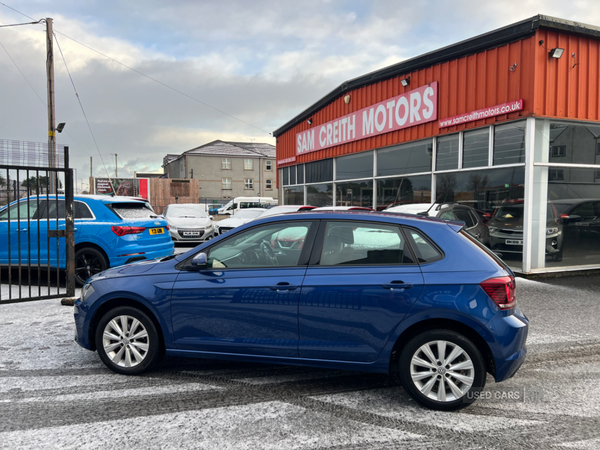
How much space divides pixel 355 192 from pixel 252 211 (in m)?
4.37

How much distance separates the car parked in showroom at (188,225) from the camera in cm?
1464

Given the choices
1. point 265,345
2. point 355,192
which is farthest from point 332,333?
point 355,192

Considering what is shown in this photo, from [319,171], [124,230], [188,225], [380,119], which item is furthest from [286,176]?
[124,230]

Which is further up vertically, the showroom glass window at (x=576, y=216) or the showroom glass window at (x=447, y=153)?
the showroom glass window at (x=447, y=153)

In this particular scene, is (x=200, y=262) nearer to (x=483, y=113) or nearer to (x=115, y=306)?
(x=115, y=306)

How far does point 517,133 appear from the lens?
9273 mm

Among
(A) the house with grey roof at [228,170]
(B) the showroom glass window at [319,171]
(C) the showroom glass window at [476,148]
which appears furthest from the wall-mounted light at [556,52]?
(A) the house with grey roof at [228,170]

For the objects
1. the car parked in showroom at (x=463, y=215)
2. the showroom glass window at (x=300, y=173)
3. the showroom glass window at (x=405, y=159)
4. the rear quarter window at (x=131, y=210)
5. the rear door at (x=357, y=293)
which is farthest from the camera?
the showroom glass window at (x=300, y=173)

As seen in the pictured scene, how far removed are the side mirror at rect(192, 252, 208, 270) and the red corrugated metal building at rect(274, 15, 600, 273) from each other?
752 cm

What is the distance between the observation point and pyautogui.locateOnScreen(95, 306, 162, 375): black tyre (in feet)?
13.0

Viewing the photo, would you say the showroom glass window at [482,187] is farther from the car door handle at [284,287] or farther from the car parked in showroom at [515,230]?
the car door handle at [284,287]

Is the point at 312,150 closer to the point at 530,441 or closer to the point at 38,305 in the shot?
the point at 38,305

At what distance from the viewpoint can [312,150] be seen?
18062 mm

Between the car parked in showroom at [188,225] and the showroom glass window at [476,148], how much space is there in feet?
27.8
